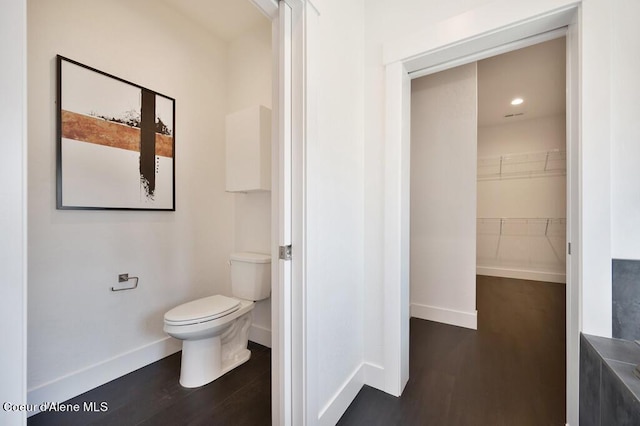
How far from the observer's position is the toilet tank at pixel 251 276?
6.70ft

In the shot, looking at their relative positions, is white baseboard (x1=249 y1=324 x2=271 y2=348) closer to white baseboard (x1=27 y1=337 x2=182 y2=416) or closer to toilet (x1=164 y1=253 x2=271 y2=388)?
toilet (x1=164 y1=253 x2=271 y2=388)

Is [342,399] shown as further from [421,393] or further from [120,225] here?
[120,225]

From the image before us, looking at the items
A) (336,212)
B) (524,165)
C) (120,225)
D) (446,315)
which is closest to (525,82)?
(524,165)

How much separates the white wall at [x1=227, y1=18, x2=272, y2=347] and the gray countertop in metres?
1.94

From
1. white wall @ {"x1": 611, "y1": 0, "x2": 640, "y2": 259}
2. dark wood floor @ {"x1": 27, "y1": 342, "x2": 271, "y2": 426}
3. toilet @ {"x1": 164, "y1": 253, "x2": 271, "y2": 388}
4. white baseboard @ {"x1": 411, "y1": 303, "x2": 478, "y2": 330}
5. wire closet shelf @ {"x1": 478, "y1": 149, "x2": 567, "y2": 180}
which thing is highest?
wire closet shelf @ {"x1": 478, "y1": 149, "x2": 567, "y2": 180}

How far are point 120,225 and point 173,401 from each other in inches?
46.6

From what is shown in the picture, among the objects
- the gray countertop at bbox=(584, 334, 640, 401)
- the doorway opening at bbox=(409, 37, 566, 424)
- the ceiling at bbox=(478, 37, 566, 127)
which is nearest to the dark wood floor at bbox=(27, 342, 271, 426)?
the doorway opening at bbox=(409, 37, 566, 424)

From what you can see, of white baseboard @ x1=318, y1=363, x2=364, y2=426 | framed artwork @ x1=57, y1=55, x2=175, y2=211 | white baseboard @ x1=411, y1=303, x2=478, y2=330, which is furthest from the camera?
white baseboard @ x1=411, y1=303, x2=478, y2=330

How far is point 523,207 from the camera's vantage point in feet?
14.5

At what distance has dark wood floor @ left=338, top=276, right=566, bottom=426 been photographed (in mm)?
1445

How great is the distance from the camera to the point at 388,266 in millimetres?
1631

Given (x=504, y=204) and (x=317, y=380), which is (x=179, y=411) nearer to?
(x=317, y=380)

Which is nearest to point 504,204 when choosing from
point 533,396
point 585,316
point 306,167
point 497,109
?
point 497,109

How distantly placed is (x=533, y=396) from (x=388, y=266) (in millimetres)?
1165
